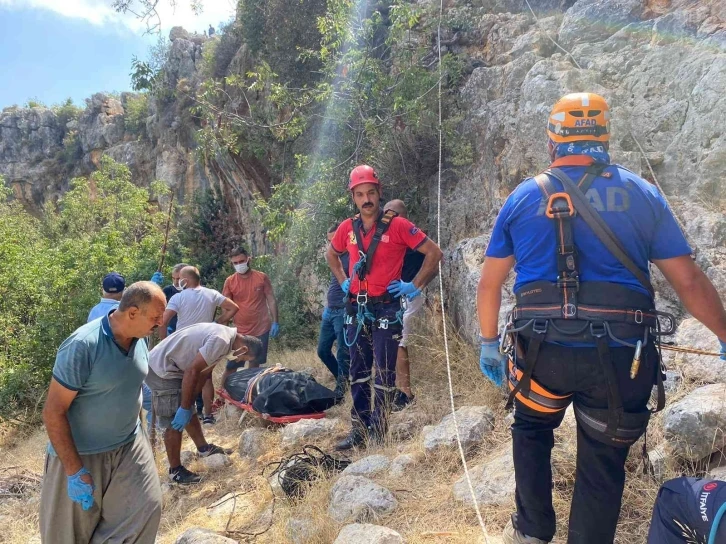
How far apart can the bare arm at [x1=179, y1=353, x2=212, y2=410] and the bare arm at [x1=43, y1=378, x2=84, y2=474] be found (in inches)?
68.0

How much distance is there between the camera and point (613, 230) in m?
2.12

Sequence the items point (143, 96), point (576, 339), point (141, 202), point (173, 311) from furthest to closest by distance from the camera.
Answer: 1. point (143, 96)
2. point (141, 202)
3. point (173, 311)
4. point (576, 339)

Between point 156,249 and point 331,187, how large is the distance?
7.55 metres

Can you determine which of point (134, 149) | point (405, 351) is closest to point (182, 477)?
point (405, 351)

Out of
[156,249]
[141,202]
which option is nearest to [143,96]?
[141,202]

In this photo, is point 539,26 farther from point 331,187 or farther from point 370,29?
point 331,187

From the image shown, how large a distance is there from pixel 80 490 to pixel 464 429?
2342 millimetres

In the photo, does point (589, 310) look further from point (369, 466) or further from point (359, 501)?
point (369, 466)

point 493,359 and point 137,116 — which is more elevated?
point 137,116

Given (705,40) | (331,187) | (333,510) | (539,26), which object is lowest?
(333,510)

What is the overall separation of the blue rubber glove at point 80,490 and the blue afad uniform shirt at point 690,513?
2.49 m

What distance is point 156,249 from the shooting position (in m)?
13.1

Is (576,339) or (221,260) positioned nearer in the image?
(576,339)

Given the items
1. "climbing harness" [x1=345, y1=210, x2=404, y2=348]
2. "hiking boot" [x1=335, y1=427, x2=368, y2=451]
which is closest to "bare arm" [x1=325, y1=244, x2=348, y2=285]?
"climbing harness" [x1=345, y1=210, x2=404, y2=348]
